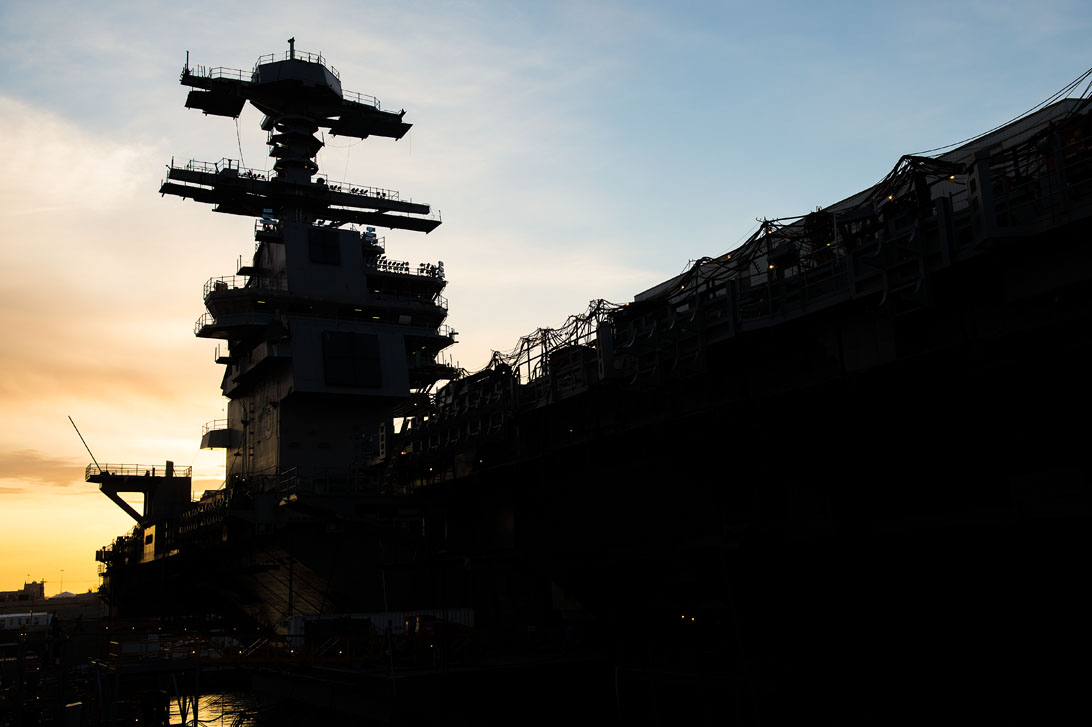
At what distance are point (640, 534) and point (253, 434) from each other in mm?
25305

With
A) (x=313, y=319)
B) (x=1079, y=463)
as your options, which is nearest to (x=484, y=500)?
(x=313, y=319)

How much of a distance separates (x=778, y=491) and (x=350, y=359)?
2354cm

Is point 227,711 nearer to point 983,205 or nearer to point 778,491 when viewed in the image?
point 778,491

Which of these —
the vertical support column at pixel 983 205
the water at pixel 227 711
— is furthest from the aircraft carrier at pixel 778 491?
the water at pixel 227 711

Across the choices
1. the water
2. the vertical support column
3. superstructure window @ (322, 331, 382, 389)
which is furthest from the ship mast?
the vertical support column

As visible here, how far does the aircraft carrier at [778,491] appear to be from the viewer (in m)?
14.5

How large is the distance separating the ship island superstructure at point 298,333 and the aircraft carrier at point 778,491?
3811 mm

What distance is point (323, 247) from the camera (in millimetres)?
43281

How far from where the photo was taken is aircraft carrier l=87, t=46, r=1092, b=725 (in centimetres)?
1447

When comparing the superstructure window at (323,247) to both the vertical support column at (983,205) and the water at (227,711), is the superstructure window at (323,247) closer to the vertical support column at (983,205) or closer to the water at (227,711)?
the water at (227,711)

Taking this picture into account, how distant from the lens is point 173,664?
21406 mm

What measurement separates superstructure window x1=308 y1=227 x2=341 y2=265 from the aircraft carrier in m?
11.6

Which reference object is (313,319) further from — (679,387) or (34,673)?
(679,387)

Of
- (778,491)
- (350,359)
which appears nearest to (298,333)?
(350,359)
